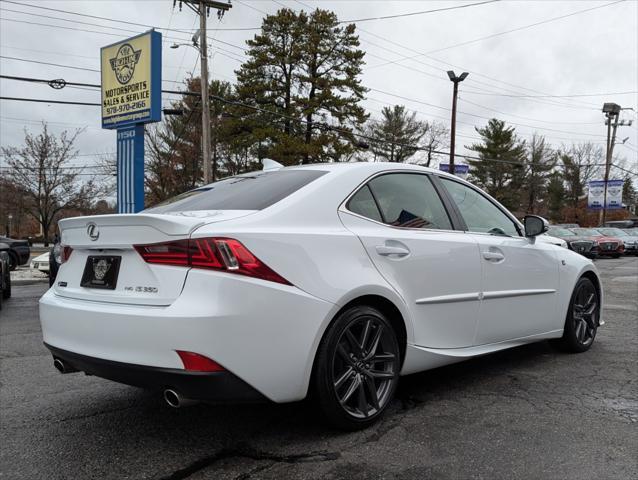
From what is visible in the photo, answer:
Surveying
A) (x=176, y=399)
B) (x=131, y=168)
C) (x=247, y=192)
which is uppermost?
(x=131, y=168)

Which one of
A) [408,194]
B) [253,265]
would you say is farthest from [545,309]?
[253,265]

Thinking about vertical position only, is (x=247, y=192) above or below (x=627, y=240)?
above

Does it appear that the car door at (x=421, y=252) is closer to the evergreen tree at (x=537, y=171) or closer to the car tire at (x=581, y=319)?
the car tire at (x=581, y=319)

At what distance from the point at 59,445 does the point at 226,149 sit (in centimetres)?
3674

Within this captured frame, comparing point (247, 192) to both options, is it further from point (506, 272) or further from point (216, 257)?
point (506, 272)

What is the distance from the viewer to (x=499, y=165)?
2375 inches

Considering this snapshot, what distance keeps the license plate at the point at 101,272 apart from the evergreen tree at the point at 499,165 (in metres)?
59.9

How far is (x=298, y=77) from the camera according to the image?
36.3 meters

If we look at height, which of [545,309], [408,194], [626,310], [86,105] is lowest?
[626,310]

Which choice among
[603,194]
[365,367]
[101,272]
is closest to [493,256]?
[365,367]

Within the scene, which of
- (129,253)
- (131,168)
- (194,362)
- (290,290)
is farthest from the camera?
(131,168)

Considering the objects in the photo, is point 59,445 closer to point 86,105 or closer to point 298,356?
point 298,356

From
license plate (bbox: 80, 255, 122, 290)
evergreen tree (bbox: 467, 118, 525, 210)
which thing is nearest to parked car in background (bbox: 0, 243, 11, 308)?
license plate (bbox: 80, 255, 122, 290)

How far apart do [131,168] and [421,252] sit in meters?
12.6
